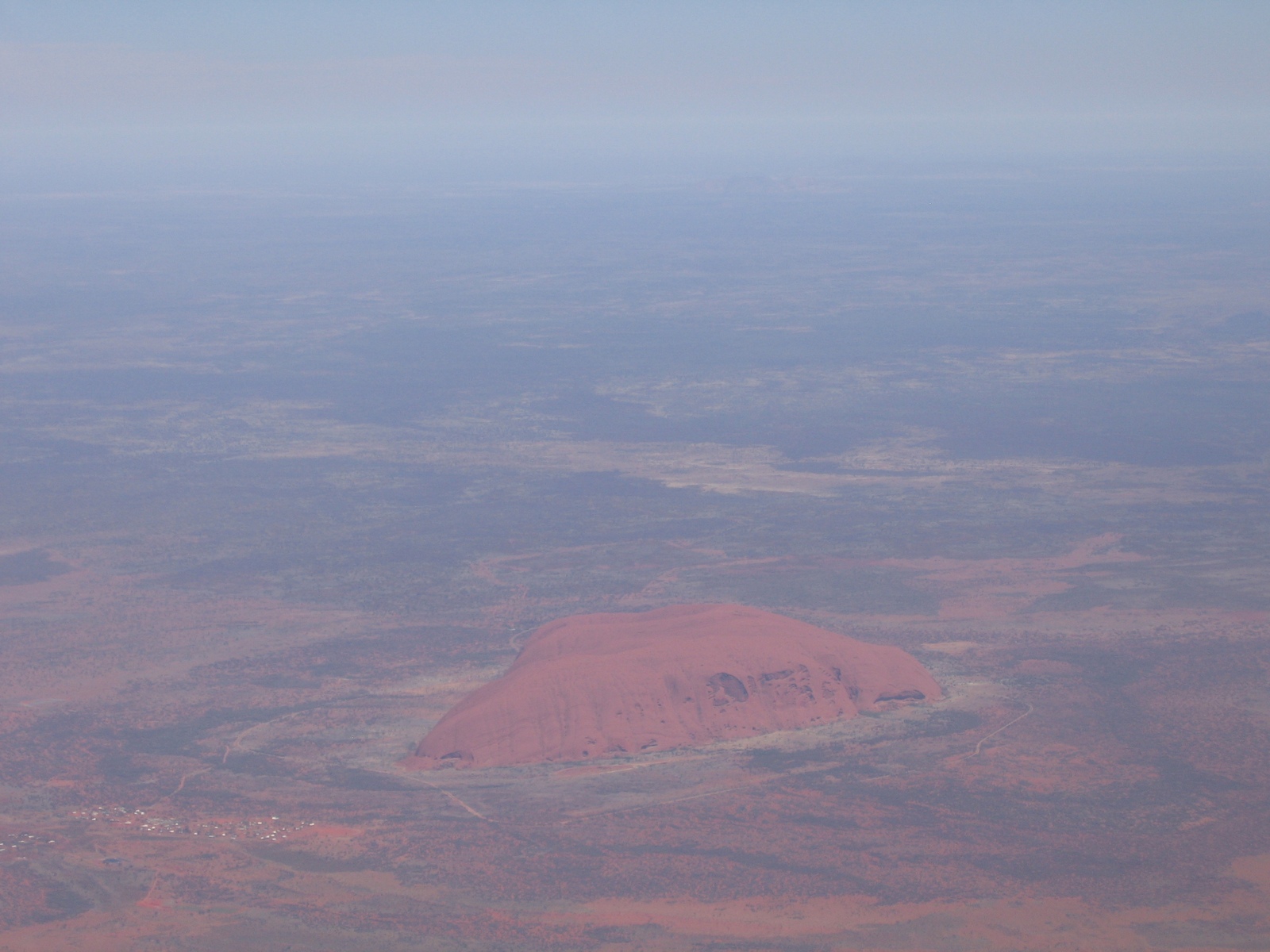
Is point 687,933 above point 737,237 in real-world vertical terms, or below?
below

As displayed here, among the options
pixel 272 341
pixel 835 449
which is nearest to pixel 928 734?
pixel 835 449

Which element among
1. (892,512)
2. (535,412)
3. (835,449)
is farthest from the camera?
(535,412)

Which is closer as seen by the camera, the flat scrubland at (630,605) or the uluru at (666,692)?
the flat scrubland at (630,605)

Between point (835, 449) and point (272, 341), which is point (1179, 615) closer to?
point (835, 449)

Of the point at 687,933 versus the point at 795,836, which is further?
the point at 795,836

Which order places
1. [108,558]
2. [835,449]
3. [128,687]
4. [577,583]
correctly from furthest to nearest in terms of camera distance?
[835,449] < [108,558] < [577,583] < [128,687]

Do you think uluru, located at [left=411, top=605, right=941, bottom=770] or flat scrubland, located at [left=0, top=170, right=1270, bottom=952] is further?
uluru, located at [left=411, top=605, right=941, bottom=770]

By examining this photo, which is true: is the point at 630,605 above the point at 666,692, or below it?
below

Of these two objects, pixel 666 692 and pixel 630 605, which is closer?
pixel 666 692
